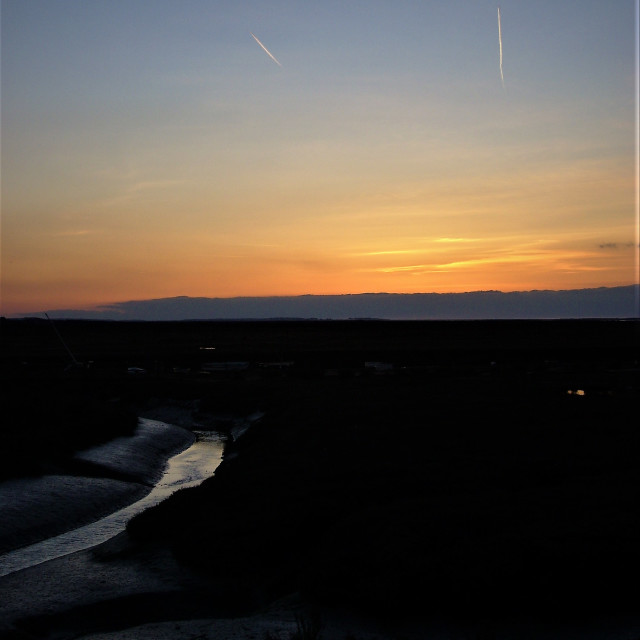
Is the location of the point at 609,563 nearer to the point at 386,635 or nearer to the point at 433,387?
the point at 386,635

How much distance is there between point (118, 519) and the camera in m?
26.2

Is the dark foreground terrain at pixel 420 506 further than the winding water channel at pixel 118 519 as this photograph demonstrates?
No

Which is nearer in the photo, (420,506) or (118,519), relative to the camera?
(420,506)

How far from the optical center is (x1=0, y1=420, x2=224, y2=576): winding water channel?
832 inches

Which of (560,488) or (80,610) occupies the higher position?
(560,488)

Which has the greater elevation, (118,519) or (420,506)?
(420,506)

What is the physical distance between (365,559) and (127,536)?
886cm

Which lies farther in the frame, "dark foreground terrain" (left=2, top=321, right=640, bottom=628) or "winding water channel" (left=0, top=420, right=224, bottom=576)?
"winding water channel" (left=0, top=420, right=224, bottom=576)

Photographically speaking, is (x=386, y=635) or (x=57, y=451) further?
(x=57, y=451)

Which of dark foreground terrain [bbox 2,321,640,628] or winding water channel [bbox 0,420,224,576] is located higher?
dark foreground terrain [bbox 2,321,640,628]

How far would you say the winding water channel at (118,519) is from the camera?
21125 millimetres

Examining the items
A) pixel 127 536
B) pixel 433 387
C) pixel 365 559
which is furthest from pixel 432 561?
pixel 433 387

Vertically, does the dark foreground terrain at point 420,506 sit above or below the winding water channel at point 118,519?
above

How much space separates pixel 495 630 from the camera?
1296 cm
